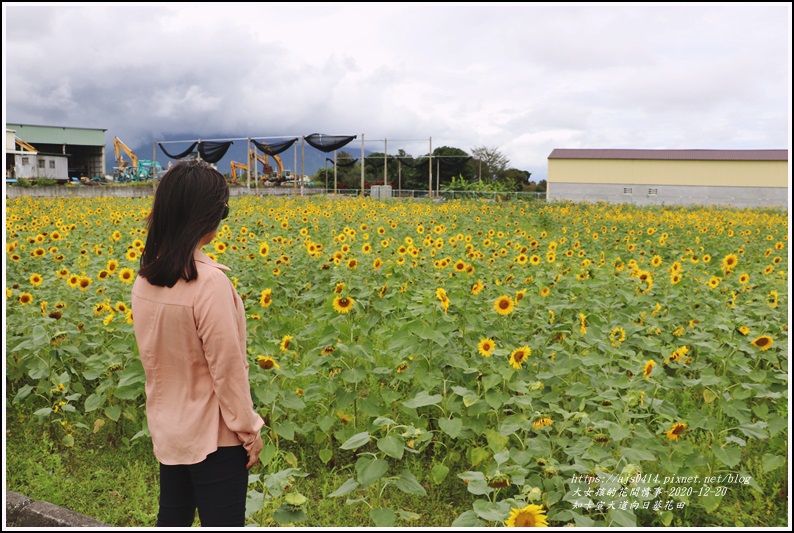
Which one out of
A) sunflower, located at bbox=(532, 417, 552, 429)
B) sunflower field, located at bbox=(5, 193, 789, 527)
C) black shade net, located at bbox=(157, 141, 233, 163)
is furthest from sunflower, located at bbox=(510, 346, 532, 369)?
black shade net, located at bbox=(157, 141, 233, 163)

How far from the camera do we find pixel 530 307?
3684mm

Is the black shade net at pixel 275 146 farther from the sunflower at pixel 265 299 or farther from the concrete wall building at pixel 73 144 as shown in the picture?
the concrete wall building at pixel 73 144

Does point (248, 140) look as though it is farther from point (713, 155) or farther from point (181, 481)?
point (713, 155)

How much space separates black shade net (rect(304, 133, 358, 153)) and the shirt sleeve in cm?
2197

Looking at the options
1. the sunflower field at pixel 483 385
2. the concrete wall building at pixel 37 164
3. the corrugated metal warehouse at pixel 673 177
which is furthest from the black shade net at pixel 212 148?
the sunflower field at pixel 483 385

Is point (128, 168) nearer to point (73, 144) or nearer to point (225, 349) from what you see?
point (73, 144)

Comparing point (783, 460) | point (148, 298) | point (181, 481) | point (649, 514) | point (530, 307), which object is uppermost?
point (148, 298)

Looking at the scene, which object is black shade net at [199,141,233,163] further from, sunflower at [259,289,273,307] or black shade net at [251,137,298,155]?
sunflower at [259,289,273,307]

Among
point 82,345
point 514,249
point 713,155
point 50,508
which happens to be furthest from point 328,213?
point 713,155

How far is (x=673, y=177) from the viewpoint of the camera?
32.7m

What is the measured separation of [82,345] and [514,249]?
3.97 meters

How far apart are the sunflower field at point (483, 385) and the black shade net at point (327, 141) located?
18202 millimetres

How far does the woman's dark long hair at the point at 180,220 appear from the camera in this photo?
5.36 feet

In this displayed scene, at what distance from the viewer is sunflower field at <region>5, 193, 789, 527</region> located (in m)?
2.30
